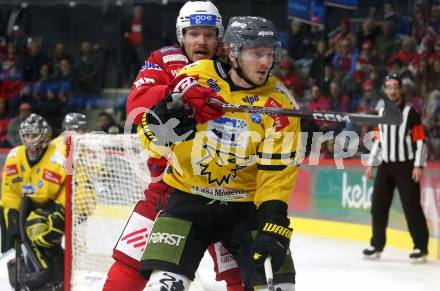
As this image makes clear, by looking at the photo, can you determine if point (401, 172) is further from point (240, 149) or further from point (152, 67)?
point (240, 149)

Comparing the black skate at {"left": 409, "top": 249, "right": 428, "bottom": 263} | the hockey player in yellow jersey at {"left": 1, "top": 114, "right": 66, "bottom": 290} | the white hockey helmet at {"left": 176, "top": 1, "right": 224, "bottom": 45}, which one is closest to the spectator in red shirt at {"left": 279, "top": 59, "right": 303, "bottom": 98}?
the black skate at {"left": 409, "top": 249, "right": 428, "bottom": 263}

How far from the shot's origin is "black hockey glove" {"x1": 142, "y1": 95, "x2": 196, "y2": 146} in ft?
10.2

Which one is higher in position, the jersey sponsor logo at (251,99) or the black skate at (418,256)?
the jersey sponsor logo at (251,99)

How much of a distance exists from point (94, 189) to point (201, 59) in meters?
1.80

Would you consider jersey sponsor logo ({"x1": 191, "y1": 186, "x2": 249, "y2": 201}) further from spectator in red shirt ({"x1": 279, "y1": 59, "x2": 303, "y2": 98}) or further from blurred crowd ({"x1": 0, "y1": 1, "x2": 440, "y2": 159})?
spectator in red shirt ({"x1": 279, "y1": 59, "x2": 303, "y2": 98})

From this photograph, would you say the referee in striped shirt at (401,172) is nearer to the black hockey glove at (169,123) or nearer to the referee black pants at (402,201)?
the referee black pants at (402,201)

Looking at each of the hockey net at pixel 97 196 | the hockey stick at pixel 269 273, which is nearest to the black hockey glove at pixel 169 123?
the hockey stick at pixel 269 273

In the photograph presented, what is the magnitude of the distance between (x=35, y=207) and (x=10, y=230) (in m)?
0.20

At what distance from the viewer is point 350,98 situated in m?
9.20

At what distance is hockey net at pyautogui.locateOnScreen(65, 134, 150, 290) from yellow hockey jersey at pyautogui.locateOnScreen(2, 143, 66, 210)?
0.92 feet

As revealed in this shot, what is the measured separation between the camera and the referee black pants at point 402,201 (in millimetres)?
6676

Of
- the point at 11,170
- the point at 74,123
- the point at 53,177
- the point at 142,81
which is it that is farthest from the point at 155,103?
the point at 74,123

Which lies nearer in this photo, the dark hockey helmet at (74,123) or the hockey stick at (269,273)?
the hockey stick at (269,273)

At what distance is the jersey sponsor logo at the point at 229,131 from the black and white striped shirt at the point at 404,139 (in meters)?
3.58
